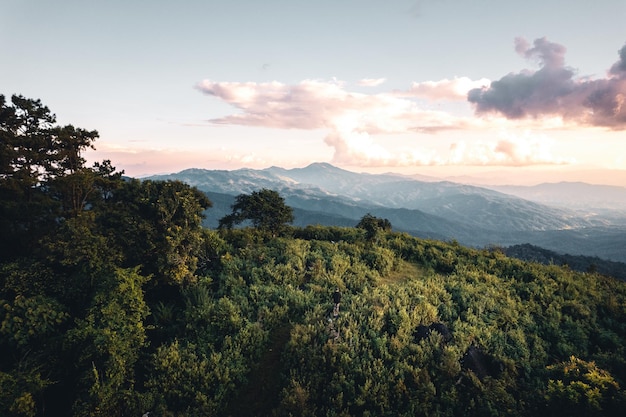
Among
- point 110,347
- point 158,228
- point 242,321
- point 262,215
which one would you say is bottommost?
point 242,321

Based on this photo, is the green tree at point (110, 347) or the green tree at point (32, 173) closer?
the green tree at point (110, 347)

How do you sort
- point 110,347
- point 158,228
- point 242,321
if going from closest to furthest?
point 110,347
point 242,321
point 158,228

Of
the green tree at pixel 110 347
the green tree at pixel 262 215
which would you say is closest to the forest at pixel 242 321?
the green tree at pixel 110 347

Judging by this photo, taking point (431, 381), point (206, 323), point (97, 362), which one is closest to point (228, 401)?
point (206, 323)

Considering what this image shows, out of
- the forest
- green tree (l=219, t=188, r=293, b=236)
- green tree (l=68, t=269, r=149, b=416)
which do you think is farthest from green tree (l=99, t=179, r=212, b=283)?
green tree (l=219, t=188, r=293, b=236)

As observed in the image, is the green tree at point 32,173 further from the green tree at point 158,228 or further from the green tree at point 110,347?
the green tree at point 110,347

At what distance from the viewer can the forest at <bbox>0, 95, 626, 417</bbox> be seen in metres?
14.1

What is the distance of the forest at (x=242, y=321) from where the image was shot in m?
14.1

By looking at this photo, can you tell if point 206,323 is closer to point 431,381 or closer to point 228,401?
point 228,401

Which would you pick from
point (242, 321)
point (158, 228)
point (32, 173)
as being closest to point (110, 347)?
point (242, 321)

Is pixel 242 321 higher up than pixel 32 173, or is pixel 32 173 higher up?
pixel 32 173

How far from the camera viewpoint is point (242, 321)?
61.2 feet

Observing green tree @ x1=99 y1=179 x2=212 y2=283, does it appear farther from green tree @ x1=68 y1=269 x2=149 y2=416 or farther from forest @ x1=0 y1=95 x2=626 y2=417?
green tree @ x1=68 y1=269 x2=149 y2=416

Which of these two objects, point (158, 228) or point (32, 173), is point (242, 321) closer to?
point (158, 228)
